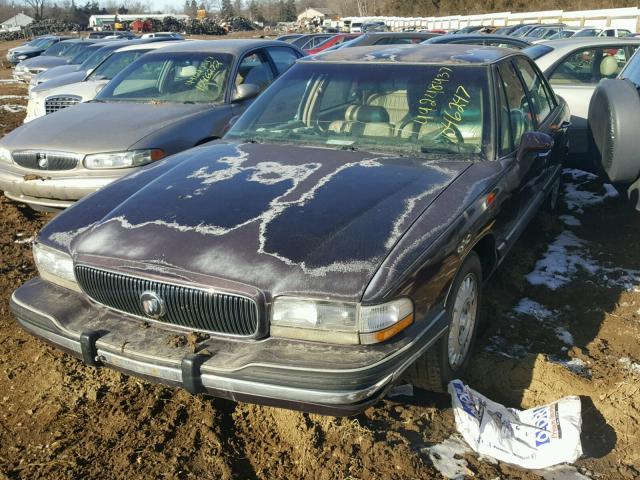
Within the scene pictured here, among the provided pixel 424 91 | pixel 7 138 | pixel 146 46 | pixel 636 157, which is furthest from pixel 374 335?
pixel 146 46

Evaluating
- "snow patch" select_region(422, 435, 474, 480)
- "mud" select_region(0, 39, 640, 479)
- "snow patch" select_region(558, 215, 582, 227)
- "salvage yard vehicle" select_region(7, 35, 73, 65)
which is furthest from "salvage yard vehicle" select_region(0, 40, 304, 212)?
"salvage yard vehicle" select_region(7, 35, 73, 65)

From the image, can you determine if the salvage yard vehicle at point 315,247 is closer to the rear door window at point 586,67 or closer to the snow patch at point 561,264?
the snow patch at point 561,264

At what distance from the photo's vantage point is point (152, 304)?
8.74 feet

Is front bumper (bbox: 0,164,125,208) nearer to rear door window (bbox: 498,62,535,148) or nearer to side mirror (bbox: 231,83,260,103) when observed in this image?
side mirror (bbox: 231,83,260,103)

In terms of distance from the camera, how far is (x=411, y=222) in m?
2.81

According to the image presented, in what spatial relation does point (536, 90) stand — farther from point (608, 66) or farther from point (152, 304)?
point (152, 304)

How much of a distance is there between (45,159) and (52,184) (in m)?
0.27

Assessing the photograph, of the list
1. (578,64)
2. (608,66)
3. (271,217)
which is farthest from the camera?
(578,64)

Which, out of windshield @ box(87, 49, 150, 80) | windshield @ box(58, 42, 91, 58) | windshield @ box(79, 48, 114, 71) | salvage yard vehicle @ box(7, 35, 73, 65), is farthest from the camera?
salvage yard vehicle @ box(7, 35, 73, 65)

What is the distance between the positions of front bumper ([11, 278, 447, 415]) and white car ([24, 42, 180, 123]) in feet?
20.6

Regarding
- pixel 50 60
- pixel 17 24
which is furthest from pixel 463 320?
pixel 17 24

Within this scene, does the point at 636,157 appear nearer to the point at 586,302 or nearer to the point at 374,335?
the point at 586,302

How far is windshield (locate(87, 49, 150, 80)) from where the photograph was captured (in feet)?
30.9

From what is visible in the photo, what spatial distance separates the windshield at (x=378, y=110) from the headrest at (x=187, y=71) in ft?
8.52
